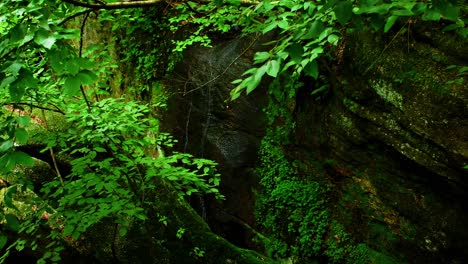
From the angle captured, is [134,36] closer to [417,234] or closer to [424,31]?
[424,31]

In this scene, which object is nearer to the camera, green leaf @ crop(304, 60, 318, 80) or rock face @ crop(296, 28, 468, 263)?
green leaf @ crop(304, 60, 318, 80)

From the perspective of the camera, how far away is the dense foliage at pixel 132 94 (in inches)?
56.1

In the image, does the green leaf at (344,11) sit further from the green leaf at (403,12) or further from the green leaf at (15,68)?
the green leaf at (15,68)

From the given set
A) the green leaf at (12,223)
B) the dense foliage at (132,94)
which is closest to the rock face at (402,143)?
the dense foliage at (132,94)

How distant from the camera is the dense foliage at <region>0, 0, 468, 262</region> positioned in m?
1.43

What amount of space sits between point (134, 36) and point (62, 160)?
381cm

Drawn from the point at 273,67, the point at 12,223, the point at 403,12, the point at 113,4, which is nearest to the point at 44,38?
the point at 12,223

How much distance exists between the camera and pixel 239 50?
234 inches

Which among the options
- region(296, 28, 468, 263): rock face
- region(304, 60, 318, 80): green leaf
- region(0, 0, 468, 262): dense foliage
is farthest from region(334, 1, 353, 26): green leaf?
region(296, 28, 468, 263): rock face

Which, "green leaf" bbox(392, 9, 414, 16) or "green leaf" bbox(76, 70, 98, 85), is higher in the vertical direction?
"green leaf" bbox(392, 9, 414, 16)

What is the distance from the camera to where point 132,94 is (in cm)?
732

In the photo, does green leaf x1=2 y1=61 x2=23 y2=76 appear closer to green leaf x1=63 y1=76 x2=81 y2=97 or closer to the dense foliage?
the dense foliage

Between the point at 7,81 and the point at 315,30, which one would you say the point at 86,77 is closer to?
the point at 7,81

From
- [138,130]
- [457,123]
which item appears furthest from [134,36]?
[457,123]
